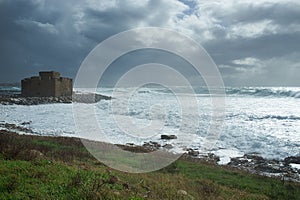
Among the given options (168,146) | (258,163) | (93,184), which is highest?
(93,184)

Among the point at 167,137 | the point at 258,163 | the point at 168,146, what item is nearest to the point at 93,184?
the point at 258,163

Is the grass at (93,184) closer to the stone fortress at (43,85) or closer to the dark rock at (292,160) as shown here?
the dark rock at (292,160)

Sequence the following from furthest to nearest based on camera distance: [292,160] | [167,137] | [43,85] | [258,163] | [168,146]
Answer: [43,85]
[167,137]
[168,146]
[292,160]
[258,163]

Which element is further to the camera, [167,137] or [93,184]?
[167,137]

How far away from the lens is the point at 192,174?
12711 mm

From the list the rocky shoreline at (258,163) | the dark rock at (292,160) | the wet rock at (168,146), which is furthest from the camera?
the wet rock at (168,146)

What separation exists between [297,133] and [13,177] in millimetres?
26268

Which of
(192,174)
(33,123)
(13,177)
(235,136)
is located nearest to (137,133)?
(235,136)

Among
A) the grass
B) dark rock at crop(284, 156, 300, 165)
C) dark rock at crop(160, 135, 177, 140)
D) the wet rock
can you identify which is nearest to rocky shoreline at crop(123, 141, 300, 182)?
dark rock at crop(284, 156, 300, 165)

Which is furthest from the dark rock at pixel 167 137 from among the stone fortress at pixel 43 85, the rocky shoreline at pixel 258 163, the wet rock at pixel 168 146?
the stone fortress at pixel 43 85

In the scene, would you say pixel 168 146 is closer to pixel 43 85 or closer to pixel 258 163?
pixel 258 163

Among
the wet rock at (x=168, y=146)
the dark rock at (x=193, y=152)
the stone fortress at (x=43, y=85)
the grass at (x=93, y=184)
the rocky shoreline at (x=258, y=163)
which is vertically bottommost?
the rocky shoreline at (x=258, y=163)

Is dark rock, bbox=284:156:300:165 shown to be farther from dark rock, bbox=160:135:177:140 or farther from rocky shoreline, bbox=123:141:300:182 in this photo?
dark rock, bbox=160:135:177:140

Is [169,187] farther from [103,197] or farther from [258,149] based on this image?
[258,149]
